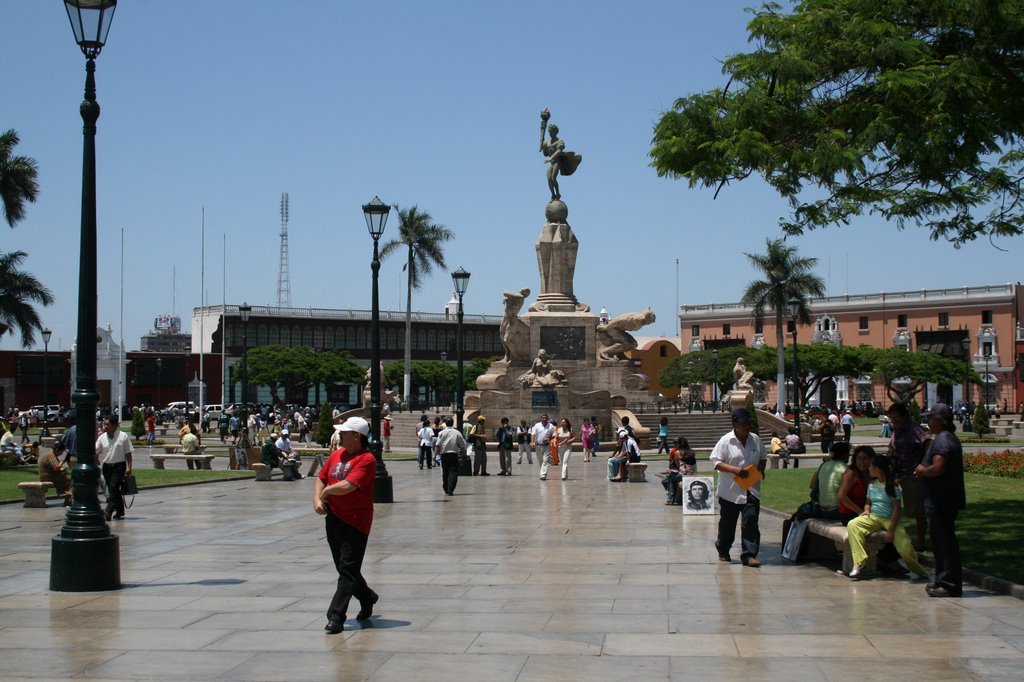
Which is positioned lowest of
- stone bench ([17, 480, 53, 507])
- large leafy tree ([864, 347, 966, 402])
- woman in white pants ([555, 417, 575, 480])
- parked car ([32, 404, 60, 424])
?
stone bench ([17, 480, 53, 507])

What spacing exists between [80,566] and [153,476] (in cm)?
1624

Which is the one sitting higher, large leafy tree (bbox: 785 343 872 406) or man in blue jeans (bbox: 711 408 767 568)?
large leafy tree (bbox: 785 343 872 406)

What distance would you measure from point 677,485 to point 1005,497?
4.98m

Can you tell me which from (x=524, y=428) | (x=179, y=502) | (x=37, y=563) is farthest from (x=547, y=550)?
(x=524, y=428)

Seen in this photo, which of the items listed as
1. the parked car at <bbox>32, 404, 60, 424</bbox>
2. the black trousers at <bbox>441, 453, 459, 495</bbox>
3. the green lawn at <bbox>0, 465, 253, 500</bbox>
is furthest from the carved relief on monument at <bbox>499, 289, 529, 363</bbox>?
the parked car at <bbox>32, 404, 60, 424</bbox>

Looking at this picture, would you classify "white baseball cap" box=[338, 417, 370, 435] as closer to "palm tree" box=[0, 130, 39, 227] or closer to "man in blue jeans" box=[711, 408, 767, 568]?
"man in blue jeans" box=[711, 408, 767, 568]

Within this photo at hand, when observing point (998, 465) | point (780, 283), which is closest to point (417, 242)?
point (780, 283)

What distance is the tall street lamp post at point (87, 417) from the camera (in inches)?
397

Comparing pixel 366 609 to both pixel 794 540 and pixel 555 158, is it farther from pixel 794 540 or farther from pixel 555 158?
pixel 555 158

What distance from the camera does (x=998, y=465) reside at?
25.0 metres

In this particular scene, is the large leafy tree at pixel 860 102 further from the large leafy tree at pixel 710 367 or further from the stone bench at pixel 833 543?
the large leafy tree at pixel 710 367

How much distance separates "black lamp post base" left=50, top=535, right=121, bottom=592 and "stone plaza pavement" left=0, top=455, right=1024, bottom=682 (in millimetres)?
189

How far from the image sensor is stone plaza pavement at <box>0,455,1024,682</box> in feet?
23.9

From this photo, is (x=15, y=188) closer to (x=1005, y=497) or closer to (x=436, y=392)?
(x=1005, y=497)
